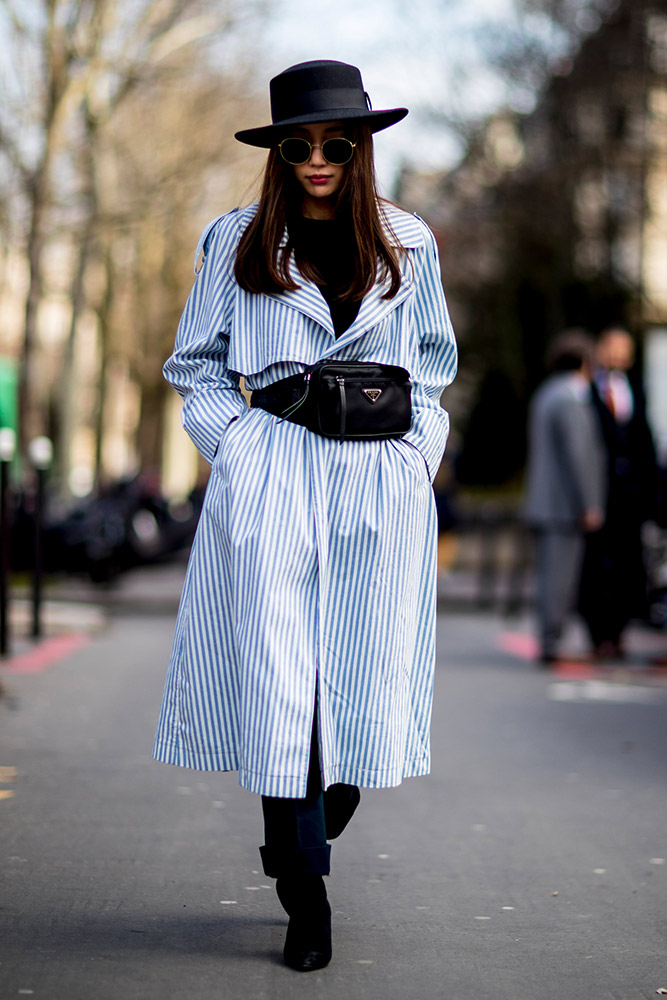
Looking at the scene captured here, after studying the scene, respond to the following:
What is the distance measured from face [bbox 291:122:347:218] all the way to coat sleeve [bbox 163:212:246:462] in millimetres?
214

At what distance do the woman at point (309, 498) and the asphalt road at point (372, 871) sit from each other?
28 cm

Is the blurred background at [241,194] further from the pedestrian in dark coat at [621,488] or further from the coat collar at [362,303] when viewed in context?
the coat collar at [362,303]

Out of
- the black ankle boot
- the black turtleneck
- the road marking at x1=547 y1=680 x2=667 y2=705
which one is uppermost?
the black turtleneck

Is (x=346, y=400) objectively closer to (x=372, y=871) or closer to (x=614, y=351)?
(x=372, y=871)

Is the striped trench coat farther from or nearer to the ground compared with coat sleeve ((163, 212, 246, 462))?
nearer to the ground

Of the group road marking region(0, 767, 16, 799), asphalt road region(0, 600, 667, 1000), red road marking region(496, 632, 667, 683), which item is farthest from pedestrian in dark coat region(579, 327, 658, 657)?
road marking region(0, 767, 16, 799)

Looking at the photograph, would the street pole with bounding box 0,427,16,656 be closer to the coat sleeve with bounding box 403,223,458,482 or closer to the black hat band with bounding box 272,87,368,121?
the coat sleeve with bounding box 403,223,458,482

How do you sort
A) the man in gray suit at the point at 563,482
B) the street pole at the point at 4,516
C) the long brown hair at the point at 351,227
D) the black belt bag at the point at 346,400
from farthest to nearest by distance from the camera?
the man in gray suit at the point at 563,482 < the street pole at the point at 4,516 < the long brown hair at the point at 351,227 < the black belt bag at the point at 346,400

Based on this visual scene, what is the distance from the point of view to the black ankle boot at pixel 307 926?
352cm

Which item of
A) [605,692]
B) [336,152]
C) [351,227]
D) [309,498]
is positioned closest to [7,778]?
[309,498]

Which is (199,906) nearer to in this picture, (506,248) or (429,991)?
(429,991)

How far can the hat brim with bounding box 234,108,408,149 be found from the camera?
3705mm

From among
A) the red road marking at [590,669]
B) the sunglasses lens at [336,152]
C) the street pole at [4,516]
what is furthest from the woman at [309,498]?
the red road marking at [590,669]

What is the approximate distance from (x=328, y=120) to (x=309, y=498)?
883mm
